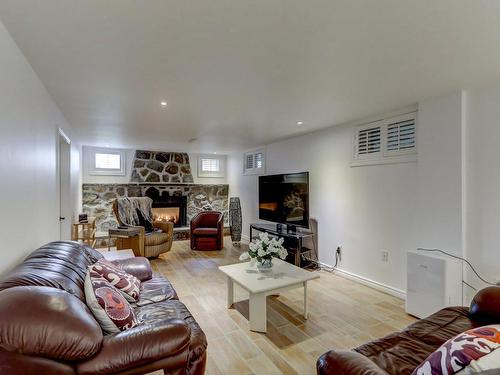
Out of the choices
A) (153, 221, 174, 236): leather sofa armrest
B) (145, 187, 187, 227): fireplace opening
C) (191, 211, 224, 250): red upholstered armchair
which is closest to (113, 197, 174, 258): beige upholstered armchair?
(153, 221, 174, 236): leather sofa armrest

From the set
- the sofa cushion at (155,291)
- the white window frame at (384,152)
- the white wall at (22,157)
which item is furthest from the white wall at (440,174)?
the white wall at (22,157)

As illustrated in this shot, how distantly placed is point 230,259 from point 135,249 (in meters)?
1.66

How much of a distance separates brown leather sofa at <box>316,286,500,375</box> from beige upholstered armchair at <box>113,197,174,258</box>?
4037 mm

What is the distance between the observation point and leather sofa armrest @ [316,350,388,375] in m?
1.11

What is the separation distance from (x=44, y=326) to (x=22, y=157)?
1.33 m

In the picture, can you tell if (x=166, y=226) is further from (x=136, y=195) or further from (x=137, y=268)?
(x=137, y=268)

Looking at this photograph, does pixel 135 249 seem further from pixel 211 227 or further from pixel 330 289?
pixel 330 289

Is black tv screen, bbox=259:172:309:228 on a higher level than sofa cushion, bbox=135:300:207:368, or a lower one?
higher

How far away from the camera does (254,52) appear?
1.82 metres

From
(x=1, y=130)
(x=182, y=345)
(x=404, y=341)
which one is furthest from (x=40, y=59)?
(x=404, y=341)

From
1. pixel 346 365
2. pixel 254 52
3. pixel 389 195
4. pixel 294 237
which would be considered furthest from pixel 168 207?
pixel 346 365

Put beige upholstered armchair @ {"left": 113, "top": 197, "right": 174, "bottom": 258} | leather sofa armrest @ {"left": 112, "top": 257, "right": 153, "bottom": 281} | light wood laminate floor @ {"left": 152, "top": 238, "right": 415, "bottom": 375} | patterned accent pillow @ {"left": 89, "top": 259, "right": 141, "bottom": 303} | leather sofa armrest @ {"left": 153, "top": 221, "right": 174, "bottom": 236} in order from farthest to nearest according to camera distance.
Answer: leather sofa armrest @ {"left": 153, "top": 221, "right": 174, "bottom": 236} → beige upholstered armchair @ {"left": 113, "top": 197, "right": 174, "bottom": 258} → leather sofa armrest @ {"left": 112, "top": 257, "right": 153, "bottom": 281} → light wood laminate floor @ {"left": 152, "top": 238, "right": 415, "bottom": 375} → patterned accent pillow @ {"left": 89, "top": 259, "right": 141, "bottom": 303}

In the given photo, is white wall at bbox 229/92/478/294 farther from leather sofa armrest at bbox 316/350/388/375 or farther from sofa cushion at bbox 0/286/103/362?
sofa cushion at bbox 0/286/103/362

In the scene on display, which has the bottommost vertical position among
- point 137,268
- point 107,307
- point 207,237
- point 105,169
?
point 207,237
